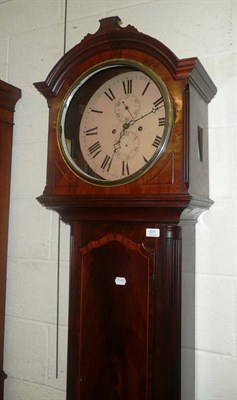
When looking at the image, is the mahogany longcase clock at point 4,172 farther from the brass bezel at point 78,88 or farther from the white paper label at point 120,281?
the white paper label at point 120,281

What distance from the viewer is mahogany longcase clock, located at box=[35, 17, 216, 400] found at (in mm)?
996

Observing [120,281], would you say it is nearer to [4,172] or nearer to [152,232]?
[152,232]

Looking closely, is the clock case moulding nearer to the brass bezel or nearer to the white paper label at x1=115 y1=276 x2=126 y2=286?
the brass bezel

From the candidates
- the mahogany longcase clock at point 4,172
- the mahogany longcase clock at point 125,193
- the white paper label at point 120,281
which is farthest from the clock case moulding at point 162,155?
the mahogany longcase clock at point 4,172

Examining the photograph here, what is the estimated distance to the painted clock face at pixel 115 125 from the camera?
1.05m

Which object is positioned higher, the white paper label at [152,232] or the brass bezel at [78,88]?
the brass bezel at [78,88]

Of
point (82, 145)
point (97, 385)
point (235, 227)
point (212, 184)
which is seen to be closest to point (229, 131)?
point (212, 184)

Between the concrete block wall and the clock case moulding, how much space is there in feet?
0.28

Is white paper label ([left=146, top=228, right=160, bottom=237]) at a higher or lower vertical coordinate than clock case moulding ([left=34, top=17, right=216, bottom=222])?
lower

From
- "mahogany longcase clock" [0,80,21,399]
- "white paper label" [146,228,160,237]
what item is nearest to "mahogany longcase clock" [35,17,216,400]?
"white paper label" [146,228,160,237]

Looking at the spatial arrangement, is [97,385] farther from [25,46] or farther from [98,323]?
[25,46]

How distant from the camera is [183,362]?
1076 mm

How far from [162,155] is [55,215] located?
0.61 metres

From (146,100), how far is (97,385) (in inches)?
31.6
